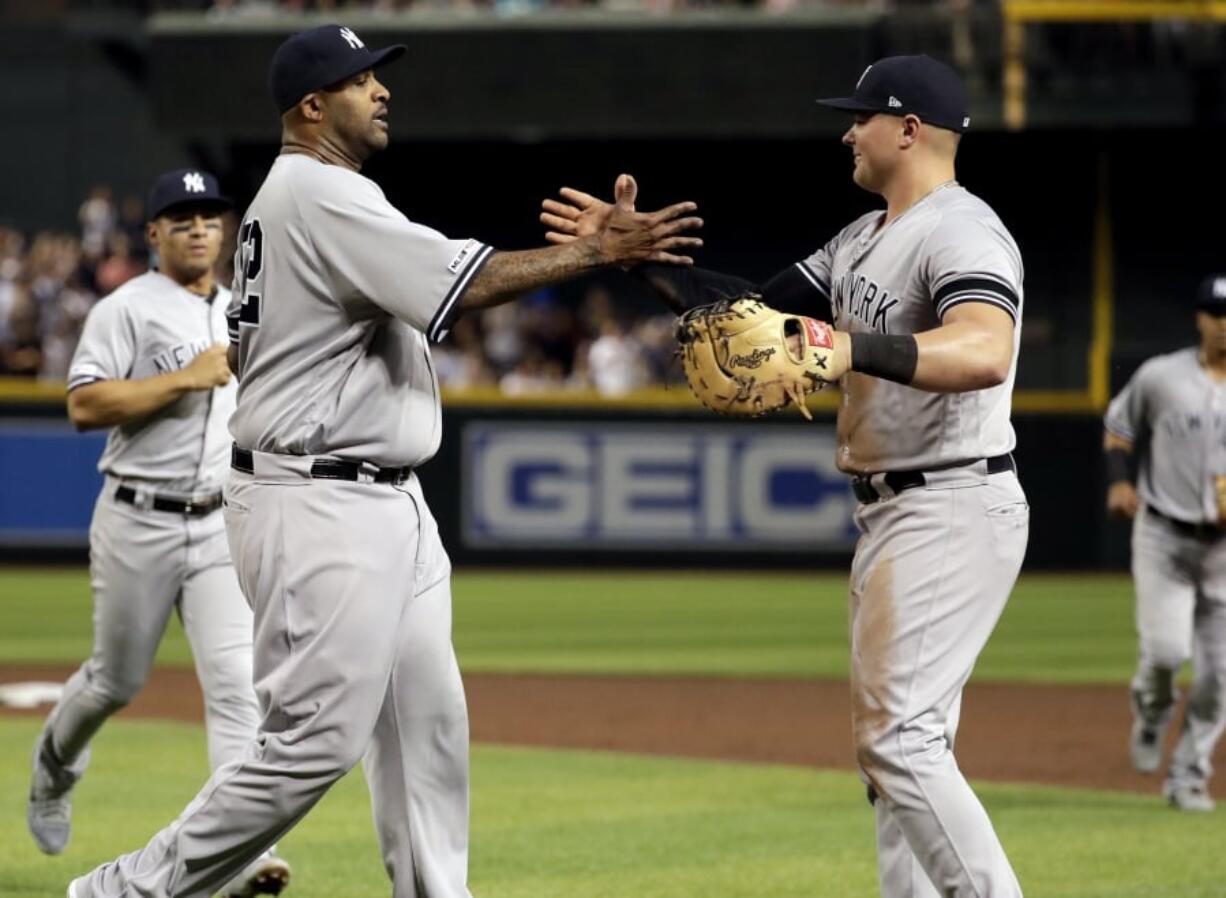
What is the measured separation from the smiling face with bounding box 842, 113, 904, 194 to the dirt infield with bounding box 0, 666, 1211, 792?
5.16 metres

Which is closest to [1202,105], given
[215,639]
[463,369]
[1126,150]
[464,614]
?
[1126,150]

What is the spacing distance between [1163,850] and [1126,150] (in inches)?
728

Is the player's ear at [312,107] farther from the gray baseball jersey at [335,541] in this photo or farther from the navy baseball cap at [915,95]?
the navy baseball cap at [915,95]

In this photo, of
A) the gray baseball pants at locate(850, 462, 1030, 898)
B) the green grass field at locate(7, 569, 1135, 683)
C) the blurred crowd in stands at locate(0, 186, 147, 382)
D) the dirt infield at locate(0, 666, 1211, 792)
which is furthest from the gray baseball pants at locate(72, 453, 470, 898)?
the blurred crowd in stands at locate(0, 186, 147, 382)

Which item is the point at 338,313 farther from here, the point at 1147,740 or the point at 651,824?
the point at 1147,740

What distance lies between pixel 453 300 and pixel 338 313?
0.35 m

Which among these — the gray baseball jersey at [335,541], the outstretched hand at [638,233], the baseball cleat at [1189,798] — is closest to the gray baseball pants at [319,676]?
the gray baseball jersey at [335,541]

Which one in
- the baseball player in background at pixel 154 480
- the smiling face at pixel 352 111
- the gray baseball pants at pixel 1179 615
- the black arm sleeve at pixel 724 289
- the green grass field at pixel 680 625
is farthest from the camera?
the green grass field at pixel 680 625

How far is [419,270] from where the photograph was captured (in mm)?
5133

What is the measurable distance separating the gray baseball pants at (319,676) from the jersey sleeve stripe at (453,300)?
456 mm

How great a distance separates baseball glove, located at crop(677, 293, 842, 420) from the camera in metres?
4.99

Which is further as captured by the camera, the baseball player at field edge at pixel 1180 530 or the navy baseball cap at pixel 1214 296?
the navy baseball cap at pixel 1214 296

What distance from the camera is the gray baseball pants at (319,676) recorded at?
5.19 meters

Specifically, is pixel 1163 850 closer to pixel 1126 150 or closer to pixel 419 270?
pixel 419 270
